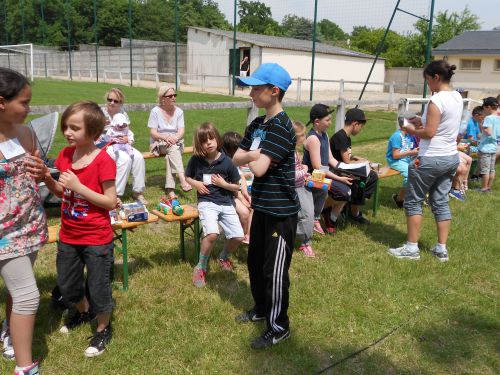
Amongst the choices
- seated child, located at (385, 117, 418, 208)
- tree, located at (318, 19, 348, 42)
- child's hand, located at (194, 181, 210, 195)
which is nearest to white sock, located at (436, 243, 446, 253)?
seated child, located at (385, 117, 418, 208)

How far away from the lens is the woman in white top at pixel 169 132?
22.3 ft

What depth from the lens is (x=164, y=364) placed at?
305cm

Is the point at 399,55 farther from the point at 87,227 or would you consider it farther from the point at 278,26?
the point at 87,227

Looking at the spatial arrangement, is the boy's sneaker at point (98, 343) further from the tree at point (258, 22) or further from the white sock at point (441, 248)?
the tree at point (258, 22)

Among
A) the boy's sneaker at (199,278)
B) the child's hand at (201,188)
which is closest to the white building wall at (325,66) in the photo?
the child's hand at (201,188)

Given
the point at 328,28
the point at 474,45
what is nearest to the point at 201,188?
the point at 328,28

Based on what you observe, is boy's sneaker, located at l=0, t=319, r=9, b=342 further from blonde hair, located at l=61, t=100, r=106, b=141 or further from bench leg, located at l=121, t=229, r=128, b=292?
blonde hair, located at l=61, t=100, r=106, b=141

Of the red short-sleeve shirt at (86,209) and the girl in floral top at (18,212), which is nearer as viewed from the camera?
the girl in floral top at (18,212)

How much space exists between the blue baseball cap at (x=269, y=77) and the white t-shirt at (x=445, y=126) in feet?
6.80

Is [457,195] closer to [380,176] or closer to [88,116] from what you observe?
[380,176]

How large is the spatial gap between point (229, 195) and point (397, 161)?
3.25 m

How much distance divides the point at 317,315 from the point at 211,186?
56.1 inches

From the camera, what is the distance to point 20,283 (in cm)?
263

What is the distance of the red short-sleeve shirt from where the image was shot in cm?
289
